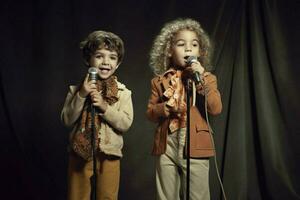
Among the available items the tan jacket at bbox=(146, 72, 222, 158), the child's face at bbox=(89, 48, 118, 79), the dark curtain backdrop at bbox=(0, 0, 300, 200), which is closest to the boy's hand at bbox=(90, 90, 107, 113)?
the child's face at bbox=(89, 48, 118, 79)

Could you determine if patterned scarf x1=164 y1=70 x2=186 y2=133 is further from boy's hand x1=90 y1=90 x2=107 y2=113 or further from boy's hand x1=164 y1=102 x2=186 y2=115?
boy's hand x1=90 y1=90 x2=107 y2=113

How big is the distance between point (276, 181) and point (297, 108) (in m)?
0.44

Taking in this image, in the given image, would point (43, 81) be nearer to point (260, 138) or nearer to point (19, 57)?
point (19, 57)

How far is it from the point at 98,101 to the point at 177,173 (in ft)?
1.59

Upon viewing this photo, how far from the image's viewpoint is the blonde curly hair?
74.6 inches

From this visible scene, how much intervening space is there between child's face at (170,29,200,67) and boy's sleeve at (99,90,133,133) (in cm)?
29

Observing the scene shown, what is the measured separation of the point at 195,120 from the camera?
181cm

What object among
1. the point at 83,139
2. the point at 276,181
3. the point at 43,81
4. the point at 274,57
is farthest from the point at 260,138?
the point at 43,81

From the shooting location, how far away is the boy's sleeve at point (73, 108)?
1.73m

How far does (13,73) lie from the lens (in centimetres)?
232

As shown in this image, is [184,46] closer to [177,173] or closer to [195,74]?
[195,74]

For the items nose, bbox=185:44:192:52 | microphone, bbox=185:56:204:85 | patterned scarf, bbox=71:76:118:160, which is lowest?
patterned scarf, bbox=71:76:118:160

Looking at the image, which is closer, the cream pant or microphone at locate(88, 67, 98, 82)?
Result: microphone at locate(88, 67, 98, 82)

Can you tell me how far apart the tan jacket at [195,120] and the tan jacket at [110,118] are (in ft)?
0.42
